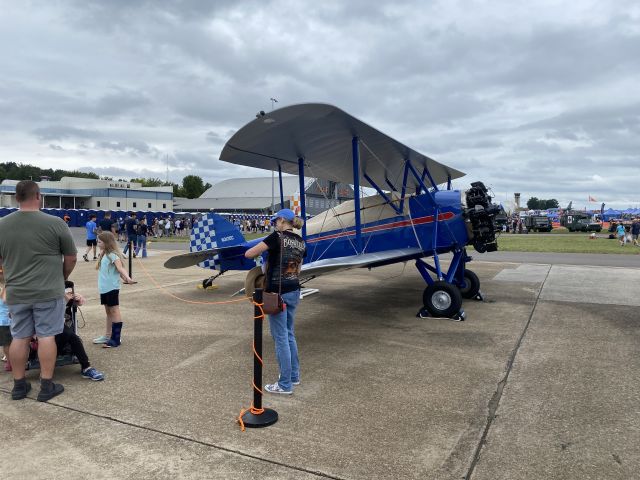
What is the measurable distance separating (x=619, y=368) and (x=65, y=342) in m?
5.46

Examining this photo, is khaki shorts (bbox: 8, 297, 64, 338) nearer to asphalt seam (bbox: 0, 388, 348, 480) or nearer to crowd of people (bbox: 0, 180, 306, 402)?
crowd of people (bbox: 0, 180, 306, 402)

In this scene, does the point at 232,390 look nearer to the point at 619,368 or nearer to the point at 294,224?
the point at 294,224

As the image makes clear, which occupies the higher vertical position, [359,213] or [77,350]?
[359,213]

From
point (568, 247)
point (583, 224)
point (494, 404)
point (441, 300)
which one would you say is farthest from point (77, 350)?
point (583, 224)

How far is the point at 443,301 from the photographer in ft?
22.6

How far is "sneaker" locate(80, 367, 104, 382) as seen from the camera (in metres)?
4.23

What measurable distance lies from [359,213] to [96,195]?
3139 inches

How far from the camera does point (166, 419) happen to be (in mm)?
3416

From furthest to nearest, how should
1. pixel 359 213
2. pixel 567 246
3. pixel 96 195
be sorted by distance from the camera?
1. pixel 96 195
2. pixel 567 246
3. pixel 359 213

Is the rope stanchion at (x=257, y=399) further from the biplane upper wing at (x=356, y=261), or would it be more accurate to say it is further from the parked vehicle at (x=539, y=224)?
the parked vehicle at (x=539, y=224)

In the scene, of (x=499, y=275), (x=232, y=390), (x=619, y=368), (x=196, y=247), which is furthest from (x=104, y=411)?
(x=499, y=275)

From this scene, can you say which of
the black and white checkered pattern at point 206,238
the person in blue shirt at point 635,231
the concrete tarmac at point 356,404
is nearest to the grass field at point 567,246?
the person in blue shirt at point 635,231

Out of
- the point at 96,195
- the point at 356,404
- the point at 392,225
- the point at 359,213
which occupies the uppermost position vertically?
the point at 96,195

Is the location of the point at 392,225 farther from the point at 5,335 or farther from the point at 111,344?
the point at 5,335
